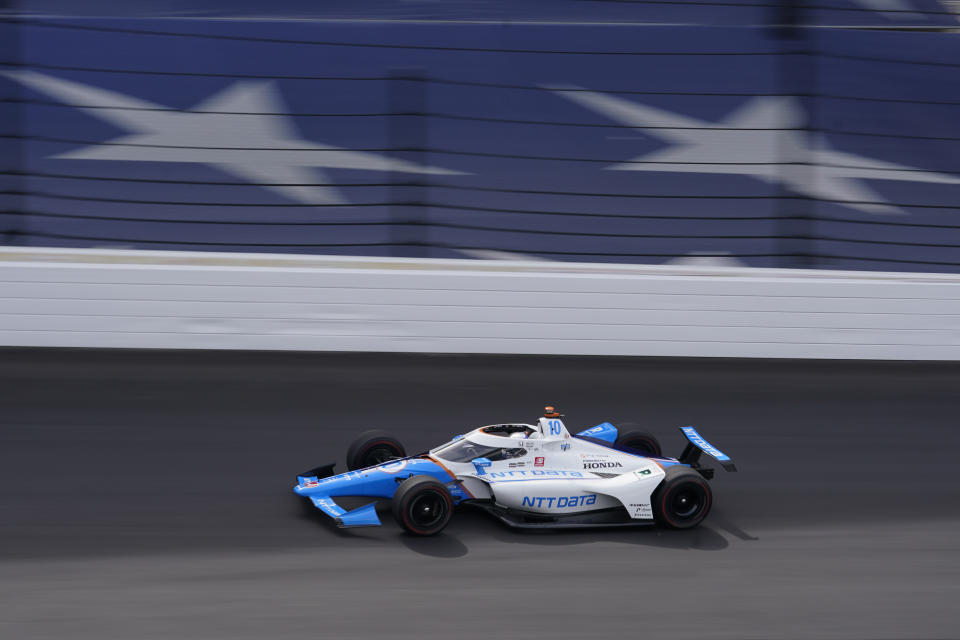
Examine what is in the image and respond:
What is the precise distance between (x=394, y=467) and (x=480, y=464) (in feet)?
1.36

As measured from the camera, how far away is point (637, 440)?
5.54m

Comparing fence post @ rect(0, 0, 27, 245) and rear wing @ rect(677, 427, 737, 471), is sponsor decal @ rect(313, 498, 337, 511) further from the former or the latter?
fence post @ rect(0, 0, 27, 245)

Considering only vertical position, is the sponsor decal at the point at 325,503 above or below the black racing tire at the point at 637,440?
below

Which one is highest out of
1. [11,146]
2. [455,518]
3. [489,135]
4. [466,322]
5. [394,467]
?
[489,135]

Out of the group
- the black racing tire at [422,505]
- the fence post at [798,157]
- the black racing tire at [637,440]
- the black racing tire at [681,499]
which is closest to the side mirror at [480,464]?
the black racing tire at [422,505]

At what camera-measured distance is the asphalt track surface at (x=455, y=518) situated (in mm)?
3998

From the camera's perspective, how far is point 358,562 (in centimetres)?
443

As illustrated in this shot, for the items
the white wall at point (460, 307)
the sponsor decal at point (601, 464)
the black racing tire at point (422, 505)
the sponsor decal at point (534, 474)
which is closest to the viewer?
the black racing tire at point (422, 505)

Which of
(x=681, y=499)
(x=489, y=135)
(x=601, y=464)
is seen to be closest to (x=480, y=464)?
(x=601, y=464)

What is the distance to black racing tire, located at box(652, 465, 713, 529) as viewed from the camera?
485cm

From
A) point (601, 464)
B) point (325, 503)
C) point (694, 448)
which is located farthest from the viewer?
point (694, 448)

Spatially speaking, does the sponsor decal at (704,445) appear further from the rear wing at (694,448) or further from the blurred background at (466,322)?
the blurred background at (466,322)

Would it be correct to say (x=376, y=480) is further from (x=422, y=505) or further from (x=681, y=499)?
(x=681, y=499)

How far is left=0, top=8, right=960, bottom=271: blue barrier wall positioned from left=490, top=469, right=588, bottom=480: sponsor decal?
6502mm
